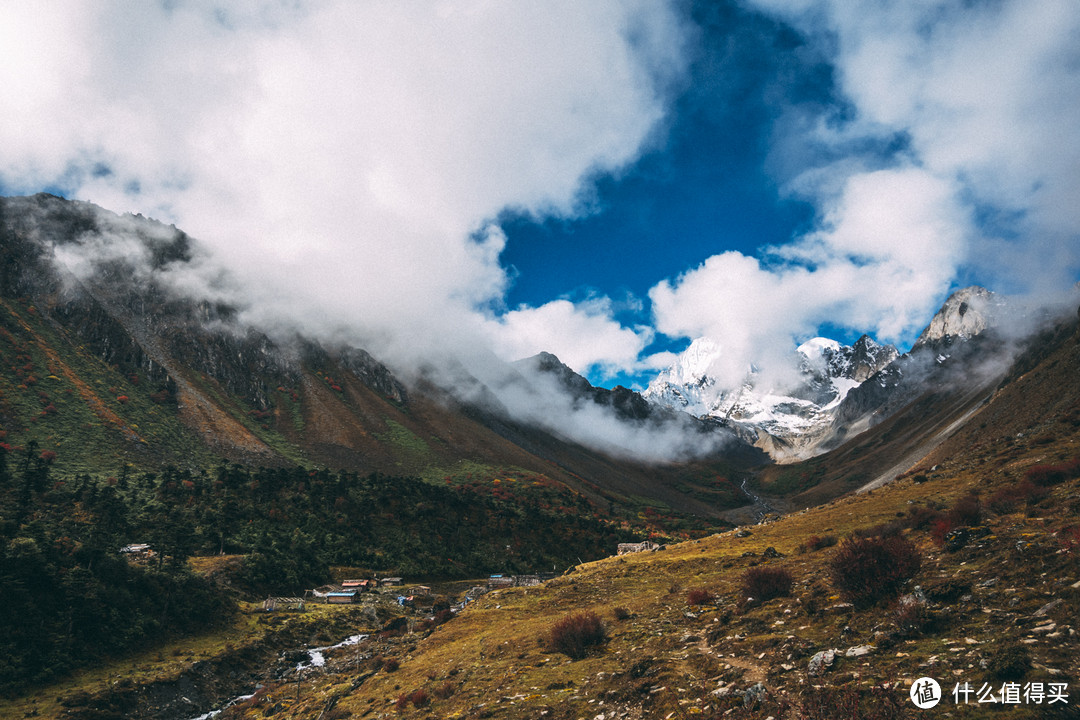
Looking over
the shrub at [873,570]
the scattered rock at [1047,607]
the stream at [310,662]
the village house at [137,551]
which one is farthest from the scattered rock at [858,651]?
the village house at [137,551]

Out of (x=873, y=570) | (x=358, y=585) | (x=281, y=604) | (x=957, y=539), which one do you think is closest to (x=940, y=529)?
(x=957, y=539)

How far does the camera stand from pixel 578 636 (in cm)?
2202

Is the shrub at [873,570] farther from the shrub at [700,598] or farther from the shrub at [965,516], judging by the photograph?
the shrub at [700,598]

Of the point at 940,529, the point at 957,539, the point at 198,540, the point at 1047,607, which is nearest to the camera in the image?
the point at 1047,607

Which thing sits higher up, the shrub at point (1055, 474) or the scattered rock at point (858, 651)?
the shrub at point (1055, 474)

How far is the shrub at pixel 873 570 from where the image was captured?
15648 millimetres

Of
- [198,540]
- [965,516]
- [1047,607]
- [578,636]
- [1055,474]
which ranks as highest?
[1055,474]

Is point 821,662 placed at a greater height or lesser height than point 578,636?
greater

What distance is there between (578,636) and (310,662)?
4534 cm

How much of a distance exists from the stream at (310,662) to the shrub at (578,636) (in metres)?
34.9

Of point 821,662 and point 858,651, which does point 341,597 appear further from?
point 858,651

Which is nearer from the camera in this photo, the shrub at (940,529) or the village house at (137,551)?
the shrub at (940,529)

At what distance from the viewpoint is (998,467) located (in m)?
41.9

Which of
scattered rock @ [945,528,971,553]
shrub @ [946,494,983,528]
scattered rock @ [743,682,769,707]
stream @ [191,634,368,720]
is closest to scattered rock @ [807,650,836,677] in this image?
scattered rock @ [743,682,769,707]
